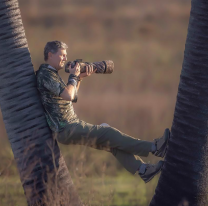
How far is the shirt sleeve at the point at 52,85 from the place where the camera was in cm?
534

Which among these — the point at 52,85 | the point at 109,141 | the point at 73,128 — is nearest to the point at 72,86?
the point at 52,85

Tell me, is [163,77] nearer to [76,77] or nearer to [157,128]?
[157,128]

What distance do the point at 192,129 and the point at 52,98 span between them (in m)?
1.47

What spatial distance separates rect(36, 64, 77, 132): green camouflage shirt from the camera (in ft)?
17.6

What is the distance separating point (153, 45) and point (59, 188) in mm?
24532

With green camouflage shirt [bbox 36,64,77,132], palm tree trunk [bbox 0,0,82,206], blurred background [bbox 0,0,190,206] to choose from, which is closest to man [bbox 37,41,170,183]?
green camouflage shirt [bbox 36,64,77,132]

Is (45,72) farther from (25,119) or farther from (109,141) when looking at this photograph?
(109,141)

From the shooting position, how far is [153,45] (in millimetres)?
29391

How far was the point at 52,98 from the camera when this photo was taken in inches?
215

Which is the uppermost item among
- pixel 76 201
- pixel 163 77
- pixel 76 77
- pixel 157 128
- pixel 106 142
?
pixel 76 77

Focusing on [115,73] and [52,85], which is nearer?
[52,85]

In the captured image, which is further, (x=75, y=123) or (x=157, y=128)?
(x=157, y=128)

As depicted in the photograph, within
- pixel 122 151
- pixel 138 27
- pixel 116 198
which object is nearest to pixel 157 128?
pixel 116 198

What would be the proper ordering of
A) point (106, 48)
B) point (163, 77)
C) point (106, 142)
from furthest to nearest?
point (106, 48)
point (163, 77)
point (106, 142)
